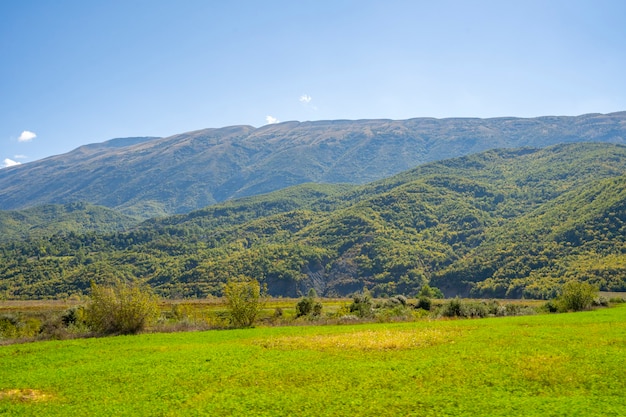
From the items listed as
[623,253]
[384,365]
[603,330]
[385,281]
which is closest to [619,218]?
[623,253]

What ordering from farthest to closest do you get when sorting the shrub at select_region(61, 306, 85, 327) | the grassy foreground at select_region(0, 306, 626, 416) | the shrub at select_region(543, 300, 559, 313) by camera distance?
1. the shrub at select_region(543, 300, 559, 313)
2. the shrub at select_region(61, 306, 85, 327)
3. the grassy foreground at select_region(0, 306, 626, 416)

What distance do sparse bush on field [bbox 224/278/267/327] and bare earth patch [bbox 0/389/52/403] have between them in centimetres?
2597

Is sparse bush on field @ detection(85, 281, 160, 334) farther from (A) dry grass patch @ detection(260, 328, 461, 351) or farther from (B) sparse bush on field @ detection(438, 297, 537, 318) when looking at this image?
(B) sparse bush on field @ detection(438, 297, 537, 318)

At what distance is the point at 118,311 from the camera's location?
4312 cm

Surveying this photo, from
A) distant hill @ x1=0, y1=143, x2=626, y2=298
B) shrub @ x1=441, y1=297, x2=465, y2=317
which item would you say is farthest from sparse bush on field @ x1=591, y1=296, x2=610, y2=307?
distant hill @ x1=0, y1=143, x2=626, y2=298

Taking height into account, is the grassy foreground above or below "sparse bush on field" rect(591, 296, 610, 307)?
above

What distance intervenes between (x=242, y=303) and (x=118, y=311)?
1268 cm

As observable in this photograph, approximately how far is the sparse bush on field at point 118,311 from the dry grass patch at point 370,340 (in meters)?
15.1

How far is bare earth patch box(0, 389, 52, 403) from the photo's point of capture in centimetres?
2289

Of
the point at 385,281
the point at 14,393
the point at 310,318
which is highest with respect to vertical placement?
the point at 14,393

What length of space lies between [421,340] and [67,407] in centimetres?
2306

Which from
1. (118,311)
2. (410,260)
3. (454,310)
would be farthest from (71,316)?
(410,260)

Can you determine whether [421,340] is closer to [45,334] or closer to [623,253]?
[45,334]

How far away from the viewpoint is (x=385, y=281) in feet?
489
